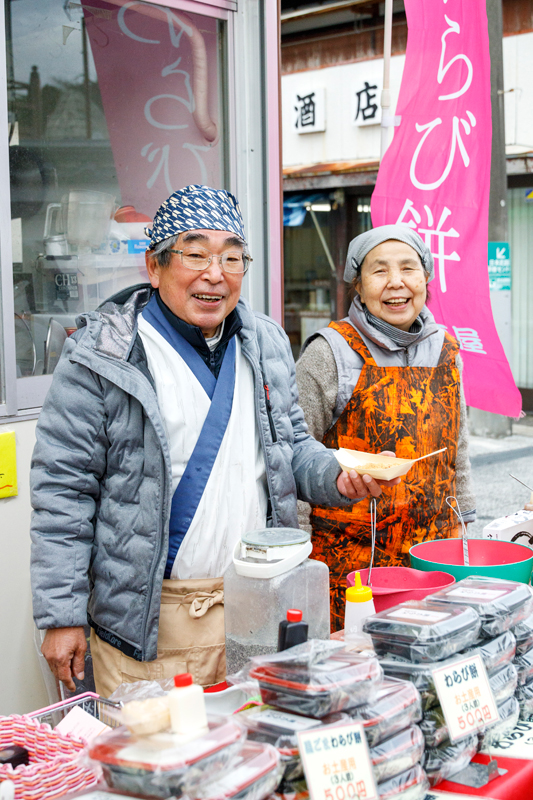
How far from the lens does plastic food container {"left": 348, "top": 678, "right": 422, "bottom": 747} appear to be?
1.15 meters

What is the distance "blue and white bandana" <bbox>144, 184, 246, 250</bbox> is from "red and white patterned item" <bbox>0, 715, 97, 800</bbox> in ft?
3.95

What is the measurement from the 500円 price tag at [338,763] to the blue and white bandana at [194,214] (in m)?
1.29

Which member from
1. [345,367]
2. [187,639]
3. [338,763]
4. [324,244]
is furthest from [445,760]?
[324,244]

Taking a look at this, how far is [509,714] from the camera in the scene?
Answer: 1.42 meters

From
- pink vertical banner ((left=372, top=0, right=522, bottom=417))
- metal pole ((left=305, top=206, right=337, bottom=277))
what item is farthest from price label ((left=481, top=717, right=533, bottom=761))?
metal pole ((left=305, top=206, right=337, bottom=277))

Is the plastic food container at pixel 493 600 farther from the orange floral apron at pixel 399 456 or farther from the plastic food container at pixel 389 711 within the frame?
the orange floral apron at pixel 399 456

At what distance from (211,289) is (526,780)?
1285mm

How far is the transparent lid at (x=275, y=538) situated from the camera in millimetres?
1596

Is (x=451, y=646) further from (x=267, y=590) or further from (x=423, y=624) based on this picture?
(x=267, y=590)

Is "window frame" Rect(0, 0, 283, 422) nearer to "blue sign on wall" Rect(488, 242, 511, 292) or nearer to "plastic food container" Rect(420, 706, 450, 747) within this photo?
"plastic food container" Rect(420, 706, 450, 747)

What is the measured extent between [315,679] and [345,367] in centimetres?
152

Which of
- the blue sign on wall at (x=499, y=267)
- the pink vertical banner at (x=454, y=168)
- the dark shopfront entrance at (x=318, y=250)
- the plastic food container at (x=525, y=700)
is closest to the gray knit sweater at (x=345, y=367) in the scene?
the plastic food container at (x=525, y=700)

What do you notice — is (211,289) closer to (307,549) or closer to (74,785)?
(307,549)

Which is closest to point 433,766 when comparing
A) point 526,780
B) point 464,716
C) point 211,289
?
point 464,716
